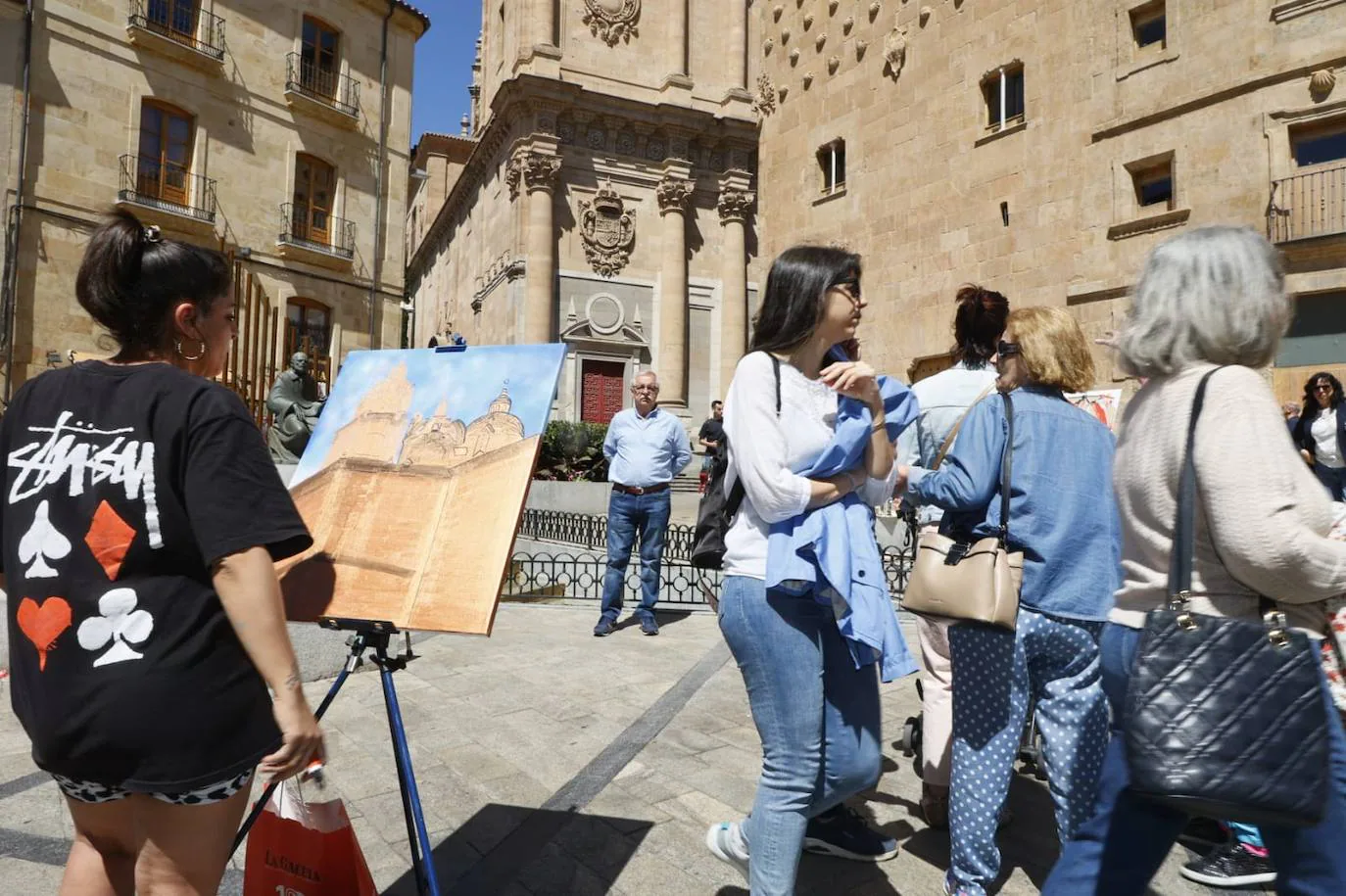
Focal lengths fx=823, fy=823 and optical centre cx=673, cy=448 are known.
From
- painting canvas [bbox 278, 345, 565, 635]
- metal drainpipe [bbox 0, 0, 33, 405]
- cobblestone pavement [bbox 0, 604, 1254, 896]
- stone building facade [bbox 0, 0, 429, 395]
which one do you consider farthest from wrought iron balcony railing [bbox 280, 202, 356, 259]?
painting canvas [bbox 278, 345, 565, 635]

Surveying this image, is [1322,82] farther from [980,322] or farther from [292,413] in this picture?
[292,413]

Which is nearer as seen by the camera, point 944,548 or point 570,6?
point 944,548

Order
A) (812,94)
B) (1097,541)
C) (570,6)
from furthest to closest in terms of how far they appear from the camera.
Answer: (570,6) → (812,94) → (1097,541)

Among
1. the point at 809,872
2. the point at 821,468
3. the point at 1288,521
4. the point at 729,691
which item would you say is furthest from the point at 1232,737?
the point at 729,691

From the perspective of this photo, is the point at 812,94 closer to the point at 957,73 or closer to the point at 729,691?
the point at 957,73

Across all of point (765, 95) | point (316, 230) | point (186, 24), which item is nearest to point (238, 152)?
point (316, 230)

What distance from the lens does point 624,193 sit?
78.7 ft

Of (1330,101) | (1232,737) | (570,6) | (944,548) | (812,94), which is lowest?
(1232,737)

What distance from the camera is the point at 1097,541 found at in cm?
251

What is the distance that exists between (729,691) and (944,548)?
269 centimetres

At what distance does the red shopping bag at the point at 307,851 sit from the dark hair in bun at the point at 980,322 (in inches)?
105

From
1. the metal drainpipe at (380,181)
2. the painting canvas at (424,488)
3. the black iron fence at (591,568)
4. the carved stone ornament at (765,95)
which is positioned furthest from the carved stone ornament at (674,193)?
the painting canvas at (424,488)

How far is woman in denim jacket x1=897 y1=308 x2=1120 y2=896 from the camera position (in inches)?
97.6

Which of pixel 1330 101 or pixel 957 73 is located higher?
pixel 957 73
